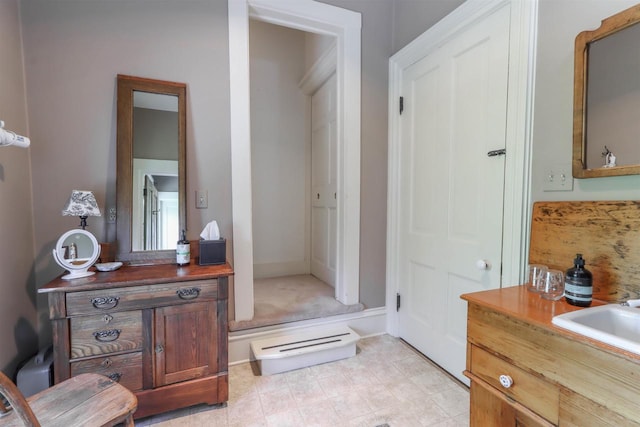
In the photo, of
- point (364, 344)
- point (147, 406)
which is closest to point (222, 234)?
point (147, 406)

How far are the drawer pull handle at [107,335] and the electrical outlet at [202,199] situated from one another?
0.82 metres

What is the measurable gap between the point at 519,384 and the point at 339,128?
196 cm

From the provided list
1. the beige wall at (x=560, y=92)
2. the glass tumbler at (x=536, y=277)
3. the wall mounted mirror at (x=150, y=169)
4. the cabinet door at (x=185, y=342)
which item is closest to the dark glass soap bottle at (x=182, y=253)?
the wall mounted mirror at (x=150, y=169)

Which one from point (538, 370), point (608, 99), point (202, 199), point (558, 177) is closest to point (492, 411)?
point (538, 370)

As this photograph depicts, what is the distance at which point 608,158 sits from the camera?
3.64 feet

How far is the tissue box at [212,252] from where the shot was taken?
171 cm

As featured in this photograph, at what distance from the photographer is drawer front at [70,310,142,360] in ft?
4.43

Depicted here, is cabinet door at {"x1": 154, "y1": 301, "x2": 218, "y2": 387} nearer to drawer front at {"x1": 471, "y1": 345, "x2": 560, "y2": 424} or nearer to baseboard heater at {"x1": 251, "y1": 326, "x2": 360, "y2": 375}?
baseboard heater at {"x1": 251, "y1": 326, "x2": 360, "y2": 375}

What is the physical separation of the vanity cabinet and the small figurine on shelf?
1.81 ft

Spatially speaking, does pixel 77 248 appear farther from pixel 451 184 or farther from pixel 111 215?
pixel 451 184

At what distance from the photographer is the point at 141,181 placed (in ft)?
5.81

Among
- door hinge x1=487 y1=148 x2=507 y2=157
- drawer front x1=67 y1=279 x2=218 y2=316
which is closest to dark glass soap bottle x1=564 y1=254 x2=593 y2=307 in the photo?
door hinge x1=487 y1=148 x2=507 y2=157

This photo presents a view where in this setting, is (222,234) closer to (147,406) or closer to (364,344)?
(147,406)

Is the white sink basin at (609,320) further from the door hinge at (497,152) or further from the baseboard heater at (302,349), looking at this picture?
the baseboard heater at (302,349)
